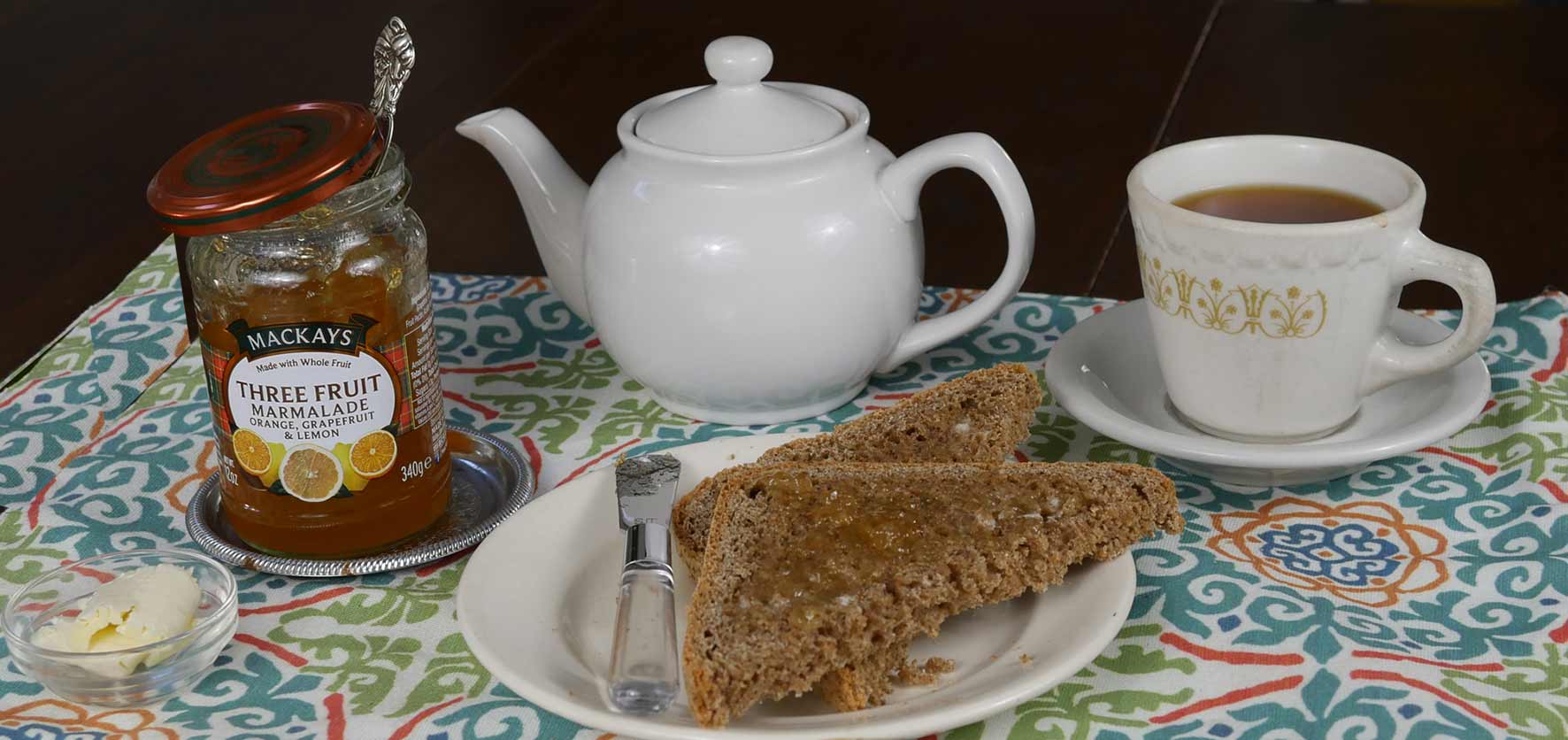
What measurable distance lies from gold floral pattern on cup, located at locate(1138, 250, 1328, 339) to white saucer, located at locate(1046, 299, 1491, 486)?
71mm

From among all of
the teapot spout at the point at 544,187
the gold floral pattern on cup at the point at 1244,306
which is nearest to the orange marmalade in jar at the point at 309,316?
the teapot spout at the point at 544,187

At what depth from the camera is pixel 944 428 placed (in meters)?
0.97

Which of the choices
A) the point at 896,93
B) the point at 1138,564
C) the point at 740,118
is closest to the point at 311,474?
the point at 740,118

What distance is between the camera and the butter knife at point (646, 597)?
717 mm

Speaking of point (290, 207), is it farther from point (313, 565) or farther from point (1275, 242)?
point (1275, 242)

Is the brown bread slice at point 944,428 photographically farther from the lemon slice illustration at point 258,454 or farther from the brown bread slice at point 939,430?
the lemon slice illustration at point 258,454

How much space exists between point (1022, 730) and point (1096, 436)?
13.9 inches

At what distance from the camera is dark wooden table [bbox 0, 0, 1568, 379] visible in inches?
59.1

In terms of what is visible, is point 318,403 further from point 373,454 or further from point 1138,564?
point 1138,564

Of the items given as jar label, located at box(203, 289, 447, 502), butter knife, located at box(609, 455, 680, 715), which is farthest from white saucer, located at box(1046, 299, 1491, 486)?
jar label, located at box(203, 289, 447, 502)

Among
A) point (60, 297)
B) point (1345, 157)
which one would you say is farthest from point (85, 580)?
point (1345, 157)

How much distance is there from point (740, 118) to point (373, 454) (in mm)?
338

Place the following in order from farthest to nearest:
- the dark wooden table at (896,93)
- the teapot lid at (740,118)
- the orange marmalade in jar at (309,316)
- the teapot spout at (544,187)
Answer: the dark wooden table at (896,93) < the teapot spout at (544,187) < the teapot lid at (740,118) < the orange marmalade in jar at (309,316)

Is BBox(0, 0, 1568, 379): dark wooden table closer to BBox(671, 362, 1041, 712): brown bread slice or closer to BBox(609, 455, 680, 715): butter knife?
BBox(671, 362, 1041, 712): brown bread slice
